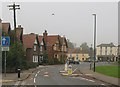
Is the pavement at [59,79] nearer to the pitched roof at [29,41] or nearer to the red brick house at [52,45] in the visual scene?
the pitched roof at [29,41]

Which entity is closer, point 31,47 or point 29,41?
point 31,47

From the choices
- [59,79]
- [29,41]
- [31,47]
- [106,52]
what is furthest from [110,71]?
[106,52]

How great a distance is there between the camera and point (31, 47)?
4797cm

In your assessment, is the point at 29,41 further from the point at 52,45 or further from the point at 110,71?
the point at 110,71

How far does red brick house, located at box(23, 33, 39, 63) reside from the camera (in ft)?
159

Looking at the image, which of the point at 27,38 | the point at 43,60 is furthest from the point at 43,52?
the point at 27,38

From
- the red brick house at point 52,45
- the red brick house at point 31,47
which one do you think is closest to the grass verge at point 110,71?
the red brick house at point 31,47

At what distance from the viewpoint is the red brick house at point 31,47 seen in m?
48.4

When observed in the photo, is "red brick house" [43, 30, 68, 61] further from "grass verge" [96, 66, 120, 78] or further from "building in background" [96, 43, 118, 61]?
"building in background" [96, 43, 118, 61]

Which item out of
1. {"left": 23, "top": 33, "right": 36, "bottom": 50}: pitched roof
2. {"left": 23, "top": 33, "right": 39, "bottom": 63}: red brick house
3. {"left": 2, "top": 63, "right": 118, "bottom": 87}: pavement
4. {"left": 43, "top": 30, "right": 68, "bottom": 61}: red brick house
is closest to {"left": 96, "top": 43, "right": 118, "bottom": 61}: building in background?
{"left": 43, "top": 30, "right": 68, "bottom": 61}: red brick house

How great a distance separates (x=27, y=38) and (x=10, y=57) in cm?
2375

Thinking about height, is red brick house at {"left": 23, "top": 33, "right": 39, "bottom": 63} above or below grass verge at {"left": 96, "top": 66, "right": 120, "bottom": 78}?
above

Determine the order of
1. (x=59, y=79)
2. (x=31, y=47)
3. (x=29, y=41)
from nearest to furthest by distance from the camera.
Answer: (x=59, y=79) → (x=31, y=47) → (x=29, y=41)

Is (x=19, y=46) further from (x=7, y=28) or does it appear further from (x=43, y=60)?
(x=43, y=60)
